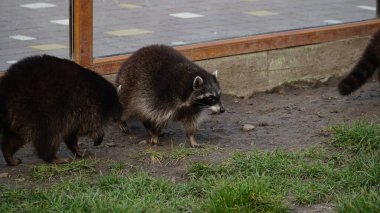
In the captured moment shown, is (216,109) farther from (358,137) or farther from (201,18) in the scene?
(201,18)

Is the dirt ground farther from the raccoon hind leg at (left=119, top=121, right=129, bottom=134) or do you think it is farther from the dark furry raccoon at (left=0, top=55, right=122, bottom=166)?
the dark furry raccoon at (left=0, top=55, right=122, bottom=166)

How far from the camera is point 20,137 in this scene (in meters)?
7.72

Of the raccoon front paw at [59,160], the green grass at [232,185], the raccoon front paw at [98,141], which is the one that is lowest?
the raccoon front paw at [59,160]

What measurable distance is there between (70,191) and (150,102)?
2.03m

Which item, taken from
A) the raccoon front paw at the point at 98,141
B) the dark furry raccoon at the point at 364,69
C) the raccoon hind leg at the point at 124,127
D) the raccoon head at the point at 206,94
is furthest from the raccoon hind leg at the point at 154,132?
the dark furry raccoon at the point at 364,69

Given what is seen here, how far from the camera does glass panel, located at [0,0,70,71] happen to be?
8.77m

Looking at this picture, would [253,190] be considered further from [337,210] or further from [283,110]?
[283,110]

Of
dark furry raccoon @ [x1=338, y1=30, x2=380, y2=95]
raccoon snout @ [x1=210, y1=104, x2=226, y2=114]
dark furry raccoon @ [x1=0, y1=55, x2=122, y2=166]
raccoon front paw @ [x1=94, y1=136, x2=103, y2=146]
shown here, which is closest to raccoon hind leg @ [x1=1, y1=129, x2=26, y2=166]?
dark furry raccoon @ [x1=0, y1=55, x2=122, y2=166]

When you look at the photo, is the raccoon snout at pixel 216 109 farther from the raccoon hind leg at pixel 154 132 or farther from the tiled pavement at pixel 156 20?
the tiled pavement at pixel 156 20

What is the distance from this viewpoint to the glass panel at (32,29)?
345 inches

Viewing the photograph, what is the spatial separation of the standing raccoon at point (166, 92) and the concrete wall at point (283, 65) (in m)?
1.17

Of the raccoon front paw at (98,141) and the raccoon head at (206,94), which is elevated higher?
the raccoon head at (206,94)

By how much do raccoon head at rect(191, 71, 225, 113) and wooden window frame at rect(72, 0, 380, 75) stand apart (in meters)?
1.09

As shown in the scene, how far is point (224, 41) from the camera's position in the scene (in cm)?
1014
